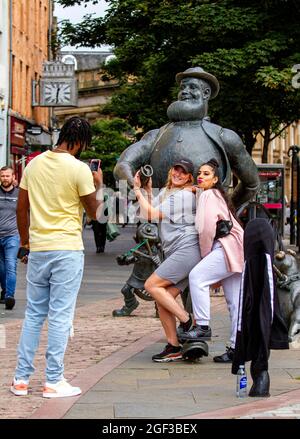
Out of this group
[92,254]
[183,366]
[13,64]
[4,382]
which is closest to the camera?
[4,382]

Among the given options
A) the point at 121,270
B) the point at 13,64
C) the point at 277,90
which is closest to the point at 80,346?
the point at 121,270

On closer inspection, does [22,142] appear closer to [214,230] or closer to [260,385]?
[214,230]

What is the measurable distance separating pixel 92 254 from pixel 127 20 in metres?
7.07

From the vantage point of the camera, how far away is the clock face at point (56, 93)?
46.8 m

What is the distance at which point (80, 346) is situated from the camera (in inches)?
424

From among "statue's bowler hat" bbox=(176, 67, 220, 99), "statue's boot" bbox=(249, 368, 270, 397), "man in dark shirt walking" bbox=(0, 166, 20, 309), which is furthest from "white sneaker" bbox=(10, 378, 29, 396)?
"man in dark shirt walking" bbox=(0, 166, 20, 309)

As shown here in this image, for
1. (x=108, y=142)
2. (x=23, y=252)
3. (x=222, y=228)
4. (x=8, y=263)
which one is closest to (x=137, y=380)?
(x=23, y=252)

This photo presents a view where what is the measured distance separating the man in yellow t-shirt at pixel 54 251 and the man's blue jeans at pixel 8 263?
22.7 ft

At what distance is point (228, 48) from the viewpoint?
1113 inches

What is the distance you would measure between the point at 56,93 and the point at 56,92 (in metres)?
0.04

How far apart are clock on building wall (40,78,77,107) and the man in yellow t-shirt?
38243 millimetres

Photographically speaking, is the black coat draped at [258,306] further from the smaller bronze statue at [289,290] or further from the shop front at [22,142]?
the shop front at [22,142]

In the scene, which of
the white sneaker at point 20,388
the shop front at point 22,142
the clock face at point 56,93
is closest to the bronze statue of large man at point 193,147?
the white sneaker at point 20,388

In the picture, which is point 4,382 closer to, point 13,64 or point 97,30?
point 97,30
